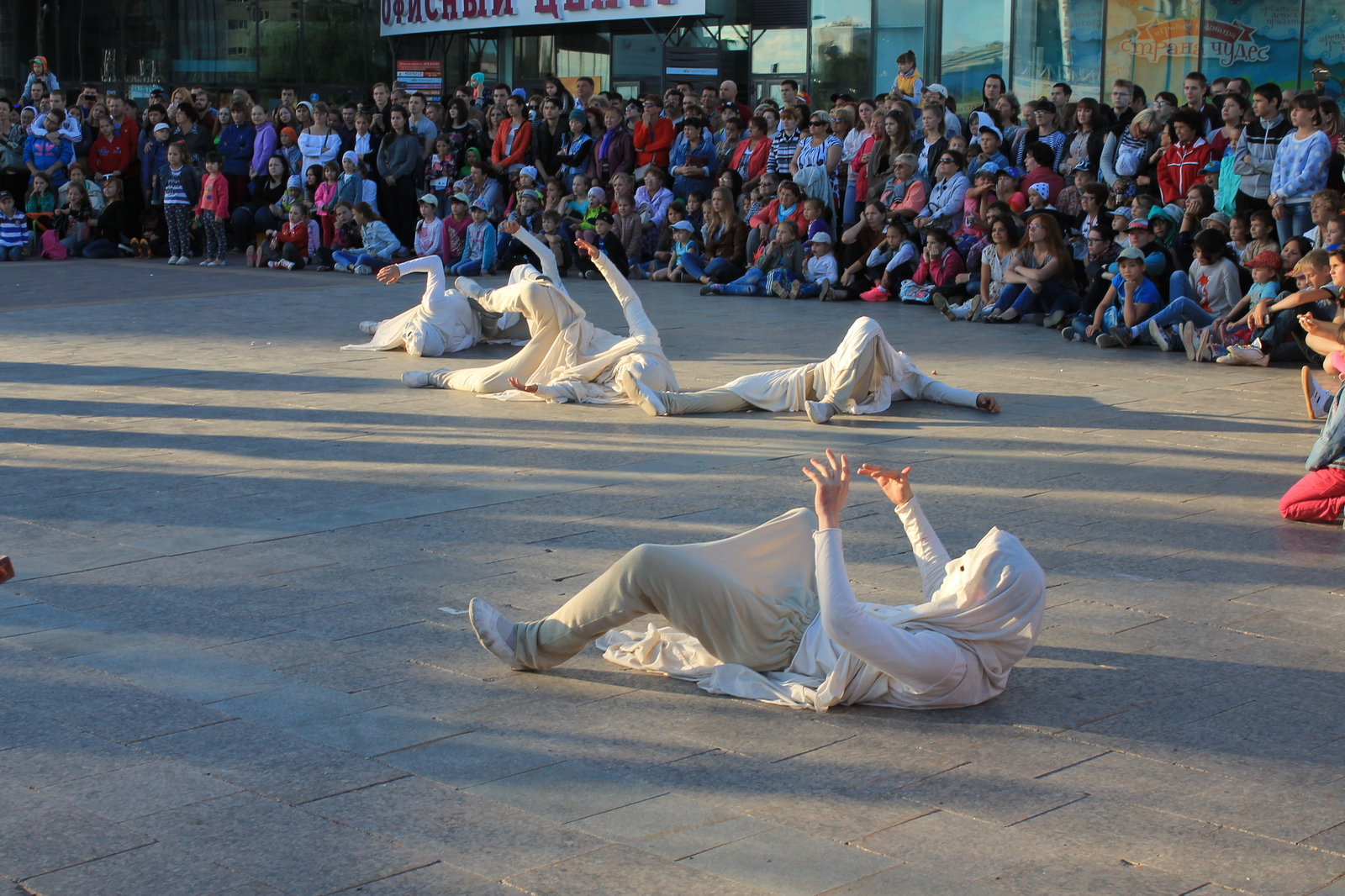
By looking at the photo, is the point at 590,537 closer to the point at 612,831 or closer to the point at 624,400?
the point at 612,831

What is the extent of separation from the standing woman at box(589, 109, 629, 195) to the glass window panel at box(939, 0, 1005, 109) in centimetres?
568

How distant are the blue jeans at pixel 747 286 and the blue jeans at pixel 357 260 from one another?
4771 millimetres

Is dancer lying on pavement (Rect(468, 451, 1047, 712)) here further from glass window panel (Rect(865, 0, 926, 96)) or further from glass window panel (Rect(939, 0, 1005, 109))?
glass window panel (Rect(865, 0, 926, 96))

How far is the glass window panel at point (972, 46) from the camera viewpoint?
67.6ft

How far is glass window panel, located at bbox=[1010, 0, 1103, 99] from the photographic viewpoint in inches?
793

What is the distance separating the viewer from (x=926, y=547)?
442 centimetres

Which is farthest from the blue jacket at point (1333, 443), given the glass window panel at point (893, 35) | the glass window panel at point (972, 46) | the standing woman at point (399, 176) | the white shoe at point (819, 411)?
the glass window panel at point (893, 35)

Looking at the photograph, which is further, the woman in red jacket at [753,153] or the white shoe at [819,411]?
the woman in red jacket at [753,153]

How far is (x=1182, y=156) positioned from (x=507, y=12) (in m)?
16.2

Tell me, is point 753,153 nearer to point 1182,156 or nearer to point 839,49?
point 1182,156

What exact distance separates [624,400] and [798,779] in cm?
581

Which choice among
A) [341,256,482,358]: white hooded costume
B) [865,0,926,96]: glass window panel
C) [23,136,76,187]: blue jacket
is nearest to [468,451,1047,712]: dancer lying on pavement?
[341,256,482,358]: white hooded costume

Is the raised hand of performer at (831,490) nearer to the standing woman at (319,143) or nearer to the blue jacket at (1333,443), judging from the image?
the blue jacket at (1333,443)

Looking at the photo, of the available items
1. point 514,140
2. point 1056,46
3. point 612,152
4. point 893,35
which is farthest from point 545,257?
point 893,35
